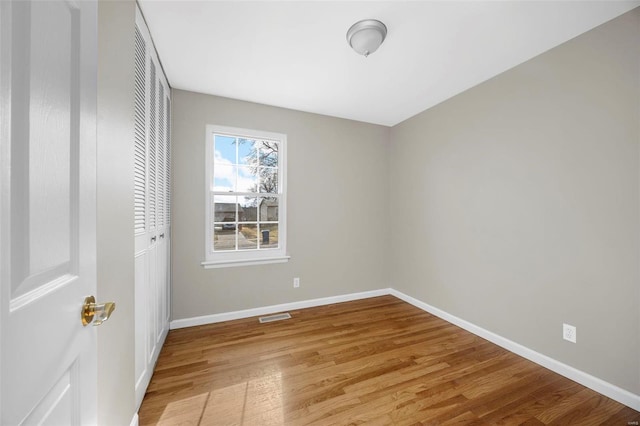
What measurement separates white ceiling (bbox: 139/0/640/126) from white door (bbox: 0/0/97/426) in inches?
52.9

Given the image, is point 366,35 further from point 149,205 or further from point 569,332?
point 569,332

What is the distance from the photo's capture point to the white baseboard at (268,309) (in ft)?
9.40

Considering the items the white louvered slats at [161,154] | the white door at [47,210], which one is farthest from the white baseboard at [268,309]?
the white door at [47,210]

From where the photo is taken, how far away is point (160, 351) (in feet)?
7.71

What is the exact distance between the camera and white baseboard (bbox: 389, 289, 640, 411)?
1.76m

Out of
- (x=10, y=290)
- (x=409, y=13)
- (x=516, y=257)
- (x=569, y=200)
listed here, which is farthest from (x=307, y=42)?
(x=516, y=257)

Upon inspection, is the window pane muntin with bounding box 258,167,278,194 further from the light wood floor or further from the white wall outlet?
the white wall outlet

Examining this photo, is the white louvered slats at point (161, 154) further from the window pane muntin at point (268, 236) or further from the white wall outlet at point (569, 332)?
the white wall outlet at point (569, 332)

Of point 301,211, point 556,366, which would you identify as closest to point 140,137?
point 301,211

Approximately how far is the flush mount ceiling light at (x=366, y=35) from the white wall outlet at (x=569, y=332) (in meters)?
2.64

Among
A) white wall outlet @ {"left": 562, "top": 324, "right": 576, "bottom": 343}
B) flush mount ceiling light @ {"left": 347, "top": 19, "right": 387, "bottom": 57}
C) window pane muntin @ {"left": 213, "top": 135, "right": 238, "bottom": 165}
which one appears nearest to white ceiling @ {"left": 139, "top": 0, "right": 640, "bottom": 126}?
flush mount ceiling light @ {"left": 347, "top": 19, "right": 387, "bottom": 57}

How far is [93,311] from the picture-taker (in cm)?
74

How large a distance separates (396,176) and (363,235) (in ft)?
3.34

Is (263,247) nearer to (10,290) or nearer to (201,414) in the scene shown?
(201,414)
